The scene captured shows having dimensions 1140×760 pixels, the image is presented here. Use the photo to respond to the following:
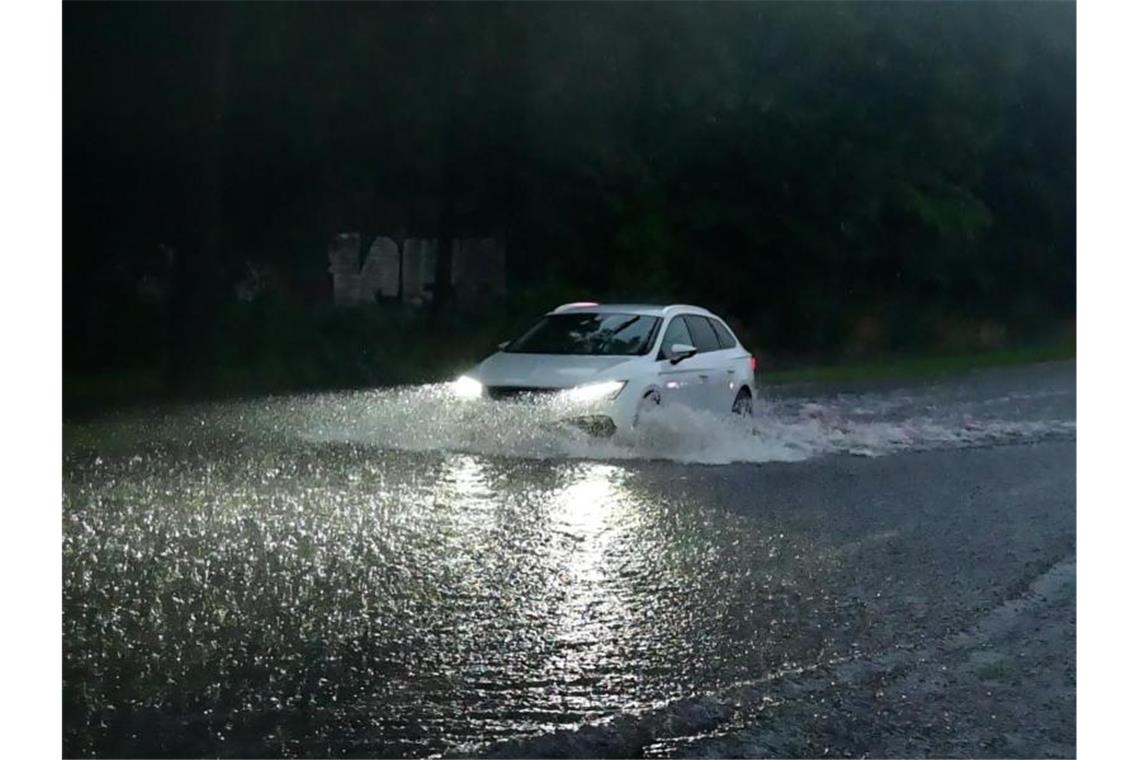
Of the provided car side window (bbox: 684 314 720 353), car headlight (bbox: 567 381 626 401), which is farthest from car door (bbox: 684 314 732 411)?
car headlight (bbox: 567 381 626 401)

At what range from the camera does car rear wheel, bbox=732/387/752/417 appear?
25.1ft

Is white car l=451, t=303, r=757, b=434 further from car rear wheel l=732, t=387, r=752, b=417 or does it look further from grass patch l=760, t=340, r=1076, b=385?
grass patch l=760, t=340, r=1076, b=385

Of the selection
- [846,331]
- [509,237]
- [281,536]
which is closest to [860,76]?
[846,331]

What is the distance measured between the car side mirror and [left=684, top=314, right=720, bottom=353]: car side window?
0.11 feet

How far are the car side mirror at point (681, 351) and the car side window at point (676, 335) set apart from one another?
18mm

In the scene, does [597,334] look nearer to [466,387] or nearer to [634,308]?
[634,308]

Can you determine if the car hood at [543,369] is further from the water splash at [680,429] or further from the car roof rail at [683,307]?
the car roof rail at [683,307]

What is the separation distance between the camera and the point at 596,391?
7.24m

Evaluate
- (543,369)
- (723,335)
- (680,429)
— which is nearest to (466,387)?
(543,369)

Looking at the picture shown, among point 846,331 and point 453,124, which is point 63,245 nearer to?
point 453,124

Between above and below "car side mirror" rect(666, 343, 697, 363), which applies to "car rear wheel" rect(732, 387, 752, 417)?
below

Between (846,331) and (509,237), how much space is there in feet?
5.94

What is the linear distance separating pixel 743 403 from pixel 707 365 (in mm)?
588
